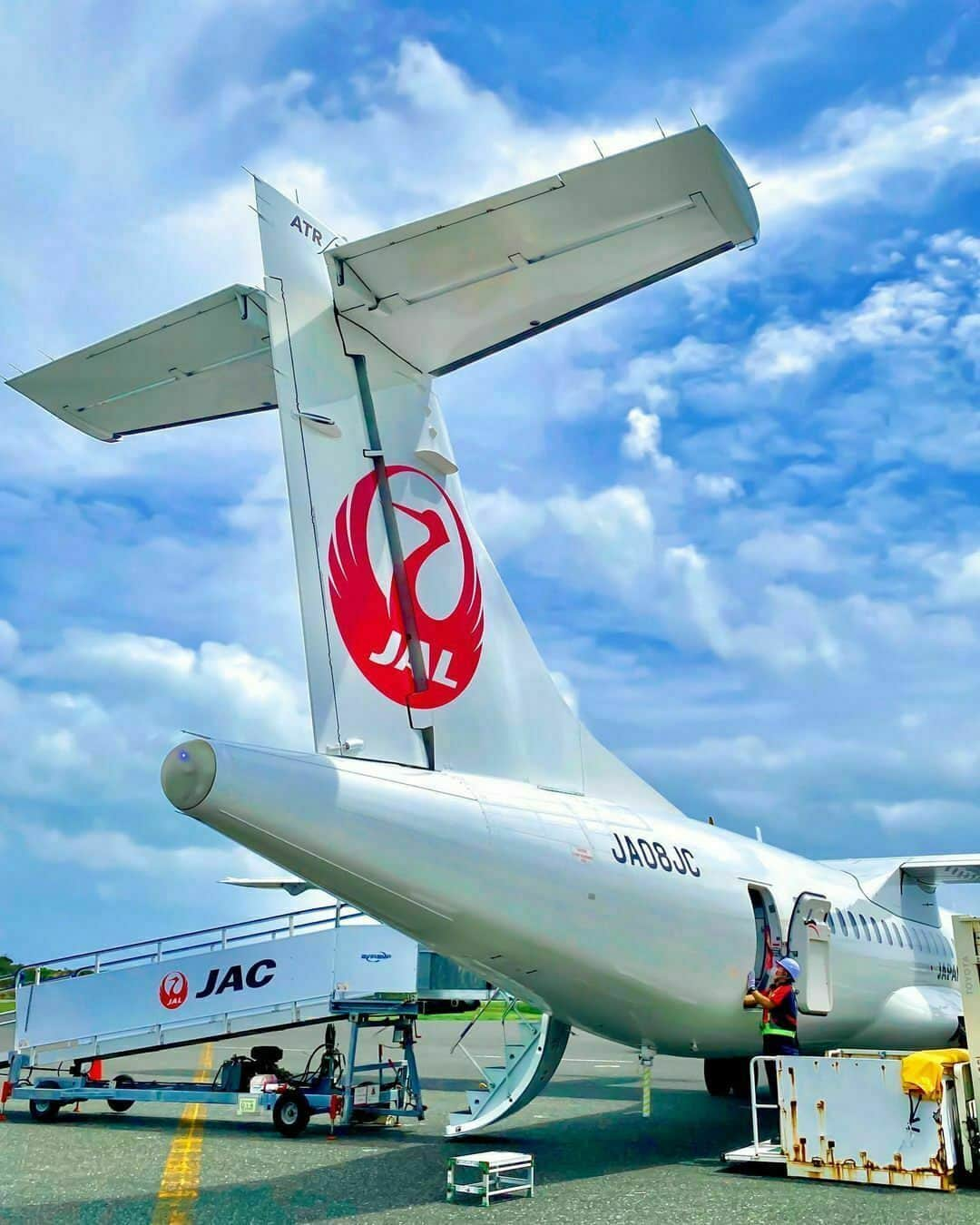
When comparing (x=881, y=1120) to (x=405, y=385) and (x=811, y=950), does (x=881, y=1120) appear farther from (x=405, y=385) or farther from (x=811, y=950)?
(x=405, y=385)

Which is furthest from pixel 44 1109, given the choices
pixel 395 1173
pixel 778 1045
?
pixel 778 1045

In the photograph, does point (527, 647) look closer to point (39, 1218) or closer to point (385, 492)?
point (385, 492)

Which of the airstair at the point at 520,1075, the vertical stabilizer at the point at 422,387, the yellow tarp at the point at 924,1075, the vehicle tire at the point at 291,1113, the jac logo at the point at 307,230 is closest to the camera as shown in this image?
the vertical stabilizer at the point at 422,387

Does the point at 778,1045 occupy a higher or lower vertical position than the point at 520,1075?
higher

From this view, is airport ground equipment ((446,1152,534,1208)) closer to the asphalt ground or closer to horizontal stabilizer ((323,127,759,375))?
the asphalt ground

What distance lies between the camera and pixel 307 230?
684cm

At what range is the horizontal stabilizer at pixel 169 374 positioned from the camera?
696 cm

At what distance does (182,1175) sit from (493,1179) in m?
2.45

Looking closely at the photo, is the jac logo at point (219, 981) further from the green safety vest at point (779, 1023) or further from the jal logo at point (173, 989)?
the green safety vest at point (779, 1023)

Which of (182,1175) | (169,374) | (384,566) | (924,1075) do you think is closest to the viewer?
(384,566)

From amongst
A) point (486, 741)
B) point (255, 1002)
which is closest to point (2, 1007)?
point (255, 1002)

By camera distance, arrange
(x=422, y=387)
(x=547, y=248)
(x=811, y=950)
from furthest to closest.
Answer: (x=811, y=950) → (x=422, y=387) → (x=547, y=248)

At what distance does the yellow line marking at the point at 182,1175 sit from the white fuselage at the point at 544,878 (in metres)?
2.16

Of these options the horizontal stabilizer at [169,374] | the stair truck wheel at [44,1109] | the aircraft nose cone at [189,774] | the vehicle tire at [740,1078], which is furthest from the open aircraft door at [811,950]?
the stair truck wheel at [44,1109]
